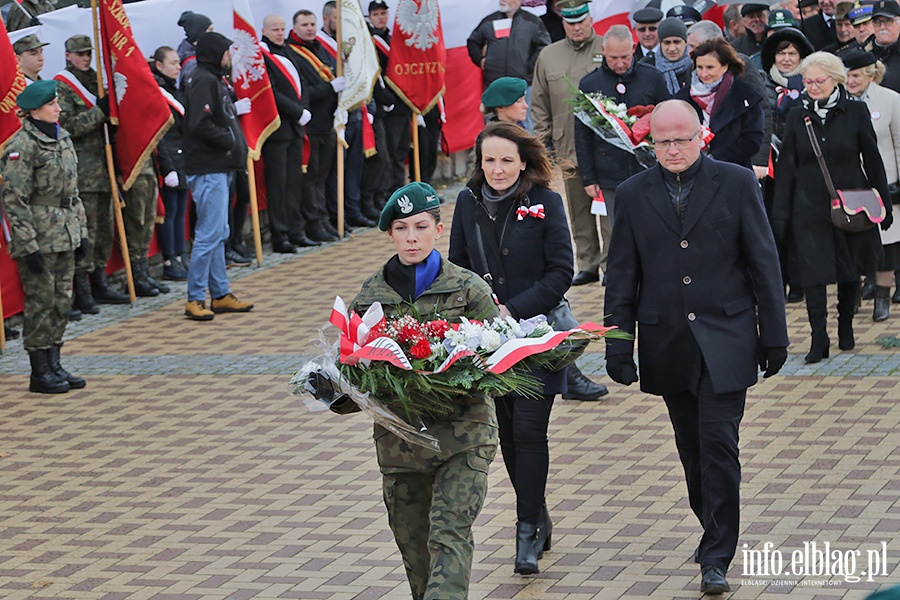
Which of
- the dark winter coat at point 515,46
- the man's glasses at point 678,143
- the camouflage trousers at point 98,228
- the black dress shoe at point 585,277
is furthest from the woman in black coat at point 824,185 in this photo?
the dark winter coat at point 515,46

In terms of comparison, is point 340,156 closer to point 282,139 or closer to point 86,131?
point 282,139

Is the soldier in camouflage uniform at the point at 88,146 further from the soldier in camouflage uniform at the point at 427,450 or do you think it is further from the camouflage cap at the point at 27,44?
the soldier in camouflage uniform at the point at 427,450

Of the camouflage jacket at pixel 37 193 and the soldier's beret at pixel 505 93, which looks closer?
the soldier's beret at pixel 505 93

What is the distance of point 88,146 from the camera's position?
13586mm

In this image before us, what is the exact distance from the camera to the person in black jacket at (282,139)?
1575cm

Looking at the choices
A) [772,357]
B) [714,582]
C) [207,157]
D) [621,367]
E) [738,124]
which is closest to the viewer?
[714,582]

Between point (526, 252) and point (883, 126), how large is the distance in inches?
221

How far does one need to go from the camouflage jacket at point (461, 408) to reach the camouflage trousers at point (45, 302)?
5.70 metres

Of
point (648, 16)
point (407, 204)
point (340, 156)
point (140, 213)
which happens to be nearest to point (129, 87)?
point (140, 213)

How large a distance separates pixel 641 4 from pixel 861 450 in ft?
39.9

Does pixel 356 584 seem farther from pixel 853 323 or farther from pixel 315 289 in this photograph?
pixel 315 289

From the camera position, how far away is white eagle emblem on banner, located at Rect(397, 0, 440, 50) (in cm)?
1755

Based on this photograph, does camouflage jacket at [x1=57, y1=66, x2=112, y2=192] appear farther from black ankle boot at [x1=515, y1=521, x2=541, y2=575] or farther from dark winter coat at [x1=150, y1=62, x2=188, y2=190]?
black ankle boot at [x1=515, y1=521, x2=541, y2=575]

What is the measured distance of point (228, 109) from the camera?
44.1 feet
